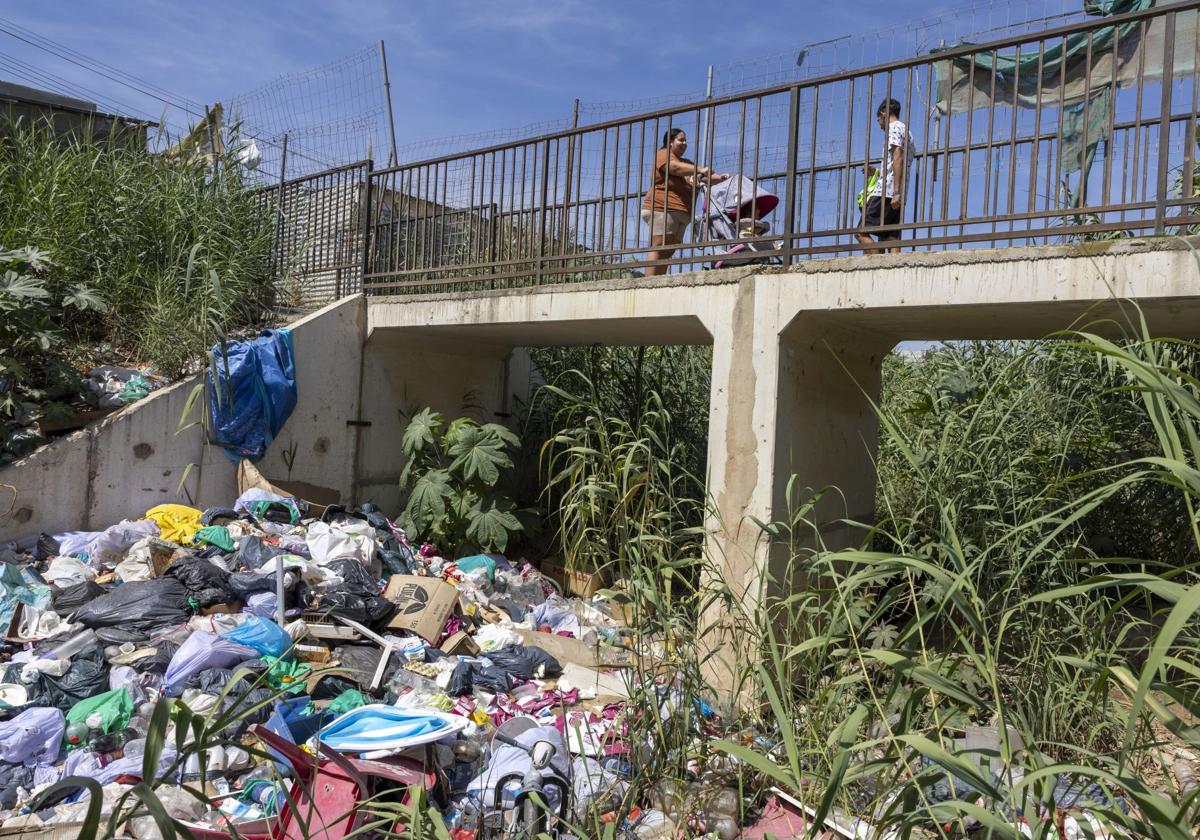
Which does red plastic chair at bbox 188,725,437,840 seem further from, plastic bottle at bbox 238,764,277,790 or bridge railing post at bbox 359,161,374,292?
bridge railing post at bbox 359,161,374,292

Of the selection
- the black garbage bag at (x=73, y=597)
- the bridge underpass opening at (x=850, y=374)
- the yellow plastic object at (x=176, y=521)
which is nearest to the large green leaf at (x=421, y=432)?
the yellow plastic object at (x=176, y=521)

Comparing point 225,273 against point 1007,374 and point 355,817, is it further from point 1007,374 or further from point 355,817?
point 1007,374

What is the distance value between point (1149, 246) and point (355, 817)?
4.42 metres

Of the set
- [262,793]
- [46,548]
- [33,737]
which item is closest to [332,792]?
[262,793]

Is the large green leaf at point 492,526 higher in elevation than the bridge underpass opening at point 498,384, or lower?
lower

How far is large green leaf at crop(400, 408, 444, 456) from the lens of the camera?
756 cm

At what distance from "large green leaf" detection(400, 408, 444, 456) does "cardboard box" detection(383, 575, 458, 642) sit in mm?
1716

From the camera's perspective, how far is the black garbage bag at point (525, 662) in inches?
211

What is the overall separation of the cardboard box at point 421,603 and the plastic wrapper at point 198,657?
3.77 feet

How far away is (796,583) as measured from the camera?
562 centimetres

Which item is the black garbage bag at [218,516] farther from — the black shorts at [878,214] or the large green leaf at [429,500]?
the black shorts at [878,214]

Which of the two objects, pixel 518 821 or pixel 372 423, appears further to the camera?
pixel 372 423

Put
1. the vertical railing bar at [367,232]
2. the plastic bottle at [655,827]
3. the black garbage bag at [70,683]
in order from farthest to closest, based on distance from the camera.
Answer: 1. the vertical railing bar at [367,232]
2. the black garbage bag at [70,683]
3. the plastic bottle at [655,827]

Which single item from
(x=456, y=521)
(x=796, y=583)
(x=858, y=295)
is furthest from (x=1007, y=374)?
(x=456, y=521)
